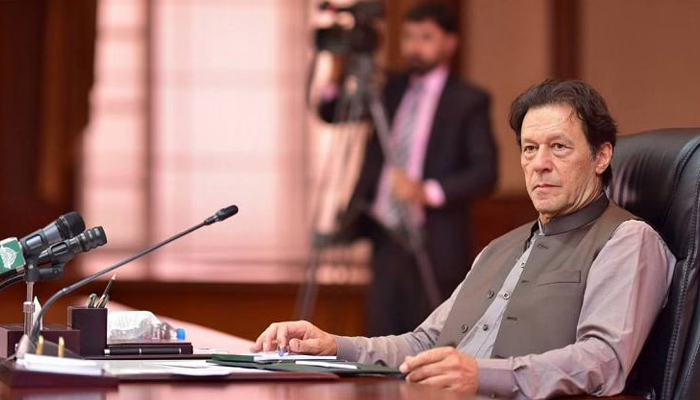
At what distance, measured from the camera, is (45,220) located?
6.60 metres

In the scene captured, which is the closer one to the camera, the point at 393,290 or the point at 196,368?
the point at 196,368

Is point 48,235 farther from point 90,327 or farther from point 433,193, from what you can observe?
point 433,193

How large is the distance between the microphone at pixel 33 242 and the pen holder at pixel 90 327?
122 millimetres

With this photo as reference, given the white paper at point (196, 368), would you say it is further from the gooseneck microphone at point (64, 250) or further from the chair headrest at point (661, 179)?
the chair headrest at point (661, 179)

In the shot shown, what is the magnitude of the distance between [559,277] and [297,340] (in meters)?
0.47

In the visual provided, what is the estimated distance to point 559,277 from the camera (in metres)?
2.30

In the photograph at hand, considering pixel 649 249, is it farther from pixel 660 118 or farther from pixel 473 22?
pixel 473 22

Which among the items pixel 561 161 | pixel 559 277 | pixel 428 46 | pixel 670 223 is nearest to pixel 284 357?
pixel 559 277

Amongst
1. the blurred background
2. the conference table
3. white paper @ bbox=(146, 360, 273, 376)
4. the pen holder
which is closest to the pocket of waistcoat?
the conference table

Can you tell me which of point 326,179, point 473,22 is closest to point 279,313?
point 326,179

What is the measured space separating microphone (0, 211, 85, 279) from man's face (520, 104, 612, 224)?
32.5 inches

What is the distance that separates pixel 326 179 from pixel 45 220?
1428 millimetres

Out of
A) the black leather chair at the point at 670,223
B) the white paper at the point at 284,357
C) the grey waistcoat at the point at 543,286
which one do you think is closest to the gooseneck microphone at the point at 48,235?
the white paper at the point at 284,357

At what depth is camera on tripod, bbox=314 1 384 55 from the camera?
5301mm
